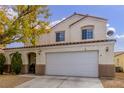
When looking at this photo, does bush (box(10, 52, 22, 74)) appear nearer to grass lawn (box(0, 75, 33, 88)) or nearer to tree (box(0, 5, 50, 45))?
grass lawn (box(0, 75, 33, 88))

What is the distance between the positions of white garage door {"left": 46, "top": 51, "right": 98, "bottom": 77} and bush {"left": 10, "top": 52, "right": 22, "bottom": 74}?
117 inches

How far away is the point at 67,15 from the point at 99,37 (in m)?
4.91

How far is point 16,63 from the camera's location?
20.9 meters

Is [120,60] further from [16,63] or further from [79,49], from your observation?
[16,63]

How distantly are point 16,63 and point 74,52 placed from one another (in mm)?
6152

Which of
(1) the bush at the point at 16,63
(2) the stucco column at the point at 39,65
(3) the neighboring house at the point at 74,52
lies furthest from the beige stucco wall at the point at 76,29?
(1) the bush at the point at 16,63

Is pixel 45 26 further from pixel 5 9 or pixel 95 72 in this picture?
pixel 95 72

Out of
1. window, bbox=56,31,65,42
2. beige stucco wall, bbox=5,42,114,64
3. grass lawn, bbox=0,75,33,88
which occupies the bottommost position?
grass lawn, bbox=0,75,33,88

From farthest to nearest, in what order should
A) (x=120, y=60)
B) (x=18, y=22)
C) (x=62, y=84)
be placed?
(x=120, y=60)
(x=62, y=84)
(x=18, y=22)

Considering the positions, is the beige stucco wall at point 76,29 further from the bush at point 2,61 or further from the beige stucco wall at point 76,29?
the bush at point 2,61

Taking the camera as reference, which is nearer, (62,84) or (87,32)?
(62,84)

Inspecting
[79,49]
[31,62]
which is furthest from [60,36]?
[79,49]

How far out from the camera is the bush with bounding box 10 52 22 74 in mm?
20828

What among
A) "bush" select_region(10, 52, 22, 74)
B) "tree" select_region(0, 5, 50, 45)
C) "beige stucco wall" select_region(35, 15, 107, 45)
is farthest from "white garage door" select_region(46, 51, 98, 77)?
"tree" select_region(0, 5, 50, 45)
